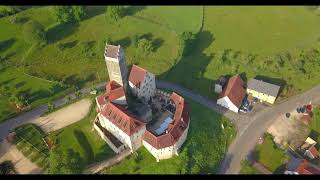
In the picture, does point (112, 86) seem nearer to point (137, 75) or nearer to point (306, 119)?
point (137, 75)

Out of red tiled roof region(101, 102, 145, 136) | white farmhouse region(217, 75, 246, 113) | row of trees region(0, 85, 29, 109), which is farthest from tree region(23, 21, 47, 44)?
white farmhouse region(217, 75, 246, 113)

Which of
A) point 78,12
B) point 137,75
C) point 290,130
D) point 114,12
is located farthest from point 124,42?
point 290,130

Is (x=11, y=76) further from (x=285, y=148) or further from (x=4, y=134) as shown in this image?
(x=285, y=148)

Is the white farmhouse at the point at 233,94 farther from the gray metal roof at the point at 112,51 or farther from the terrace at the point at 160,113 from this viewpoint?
the gray metal roof at the point at 112,51
